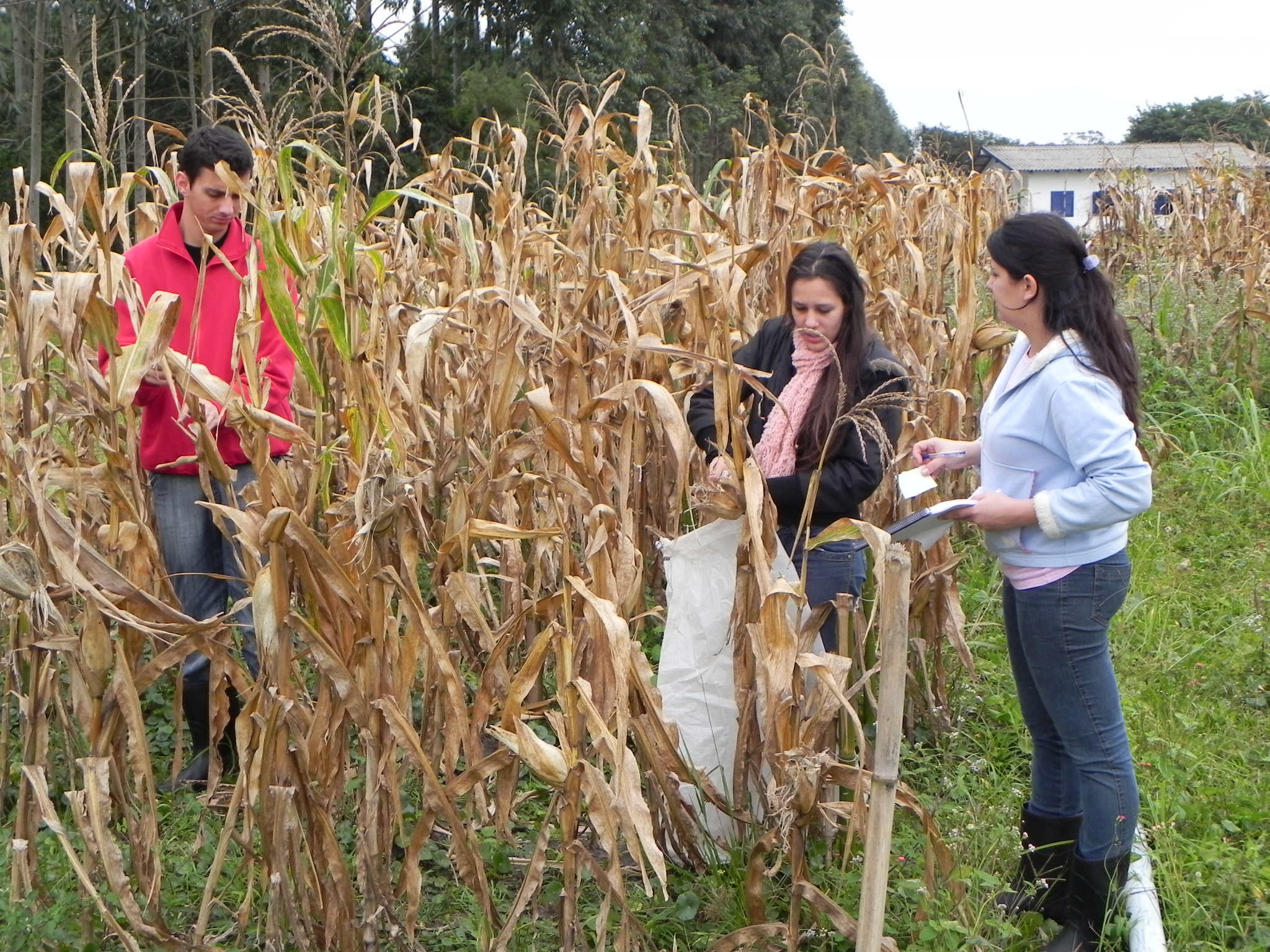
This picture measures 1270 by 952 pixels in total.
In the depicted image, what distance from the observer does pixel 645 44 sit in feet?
79.9

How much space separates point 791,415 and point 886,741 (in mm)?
1218

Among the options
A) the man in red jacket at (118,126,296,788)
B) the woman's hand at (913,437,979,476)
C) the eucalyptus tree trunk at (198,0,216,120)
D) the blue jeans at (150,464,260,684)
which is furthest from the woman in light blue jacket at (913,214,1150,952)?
the eucalyptus tree trunk at (198,0,216,120)

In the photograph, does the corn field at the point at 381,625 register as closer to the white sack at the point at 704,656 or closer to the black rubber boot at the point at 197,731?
the white sack at the point at 704,656

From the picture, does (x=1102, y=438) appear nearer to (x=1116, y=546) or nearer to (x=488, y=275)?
(x=1116, y=546)

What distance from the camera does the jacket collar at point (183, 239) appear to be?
113 inches

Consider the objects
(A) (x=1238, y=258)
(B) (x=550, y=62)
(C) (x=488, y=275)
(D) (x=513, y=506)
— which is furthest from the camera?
(B) (x=550, y=62)

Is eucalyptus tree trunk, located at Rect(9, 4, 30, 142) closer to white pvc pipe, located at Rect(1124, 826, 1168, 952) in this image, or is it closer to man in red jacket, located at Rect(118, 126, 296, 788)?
man in red jacket, located at Rect(118, 126, 296, 788)

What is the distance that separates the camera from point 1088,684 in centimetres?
228

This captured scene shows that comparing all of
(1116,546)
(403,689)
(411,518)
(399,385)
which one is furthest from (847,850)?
(399,385)

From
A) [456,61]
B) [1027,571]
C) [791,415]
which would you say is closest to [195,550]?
[791,415]

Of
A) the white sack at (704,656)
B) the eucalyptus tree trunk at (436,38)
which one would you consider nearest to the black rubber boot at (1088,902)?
the white sack at (704,656)

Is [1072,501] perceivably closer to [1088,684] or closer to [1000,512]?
[1000,512]

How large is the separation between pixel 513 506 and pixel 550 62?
20.9 meters

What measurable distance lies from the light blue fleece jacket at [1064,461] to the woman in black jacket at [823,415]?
355 millimetres
